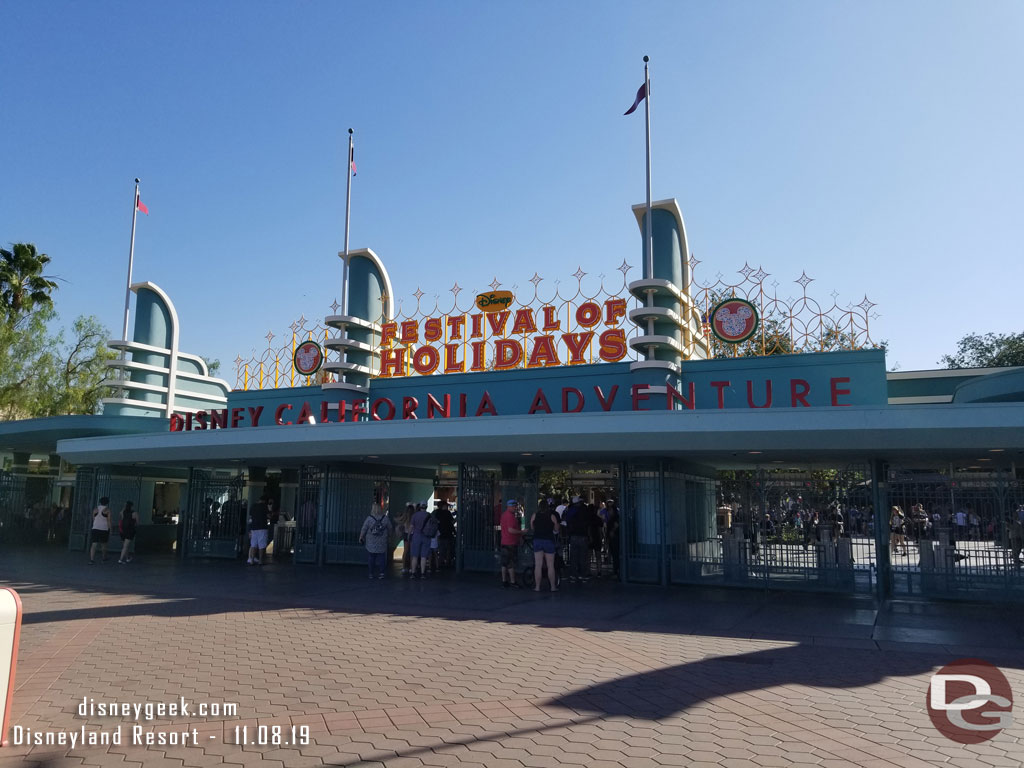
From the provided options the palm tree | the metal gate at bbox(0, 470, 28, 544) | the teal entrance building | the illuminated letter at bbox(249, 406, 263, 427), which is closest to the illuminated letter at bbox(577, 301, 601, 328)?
the teal entrance building

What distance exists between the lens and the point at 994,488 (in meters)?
13.5

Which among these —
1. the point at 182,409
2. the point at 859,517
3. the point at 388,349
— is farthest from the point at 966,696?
the point at 182,409

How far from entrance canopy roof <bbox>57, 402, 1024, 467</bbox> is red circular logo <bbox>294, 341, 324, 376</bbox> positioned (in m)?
5.02

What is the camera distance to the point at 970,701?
6973 millimetres

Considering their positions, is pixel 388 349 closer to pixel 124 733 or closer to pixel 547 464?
pixel 547 464

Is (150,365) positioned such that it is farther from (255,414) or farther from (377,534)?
(377,534)

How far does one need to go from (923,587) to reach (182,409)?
2304cm

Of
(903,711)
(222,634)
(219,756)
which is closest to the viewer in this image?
(219,756)

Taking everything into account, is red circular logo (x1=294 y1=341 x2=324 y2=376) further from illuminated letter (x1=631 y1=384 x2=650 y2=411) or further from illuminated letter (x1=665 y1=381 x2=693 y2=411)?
illuminated letter (x1=665 y1=381 x2=693 y2=411)

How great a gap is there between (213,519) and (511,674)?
15.8m

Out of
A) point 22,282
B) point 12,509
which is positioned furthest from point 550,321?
point 22,282

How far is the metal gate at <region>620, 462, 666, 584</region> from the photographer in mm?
16172

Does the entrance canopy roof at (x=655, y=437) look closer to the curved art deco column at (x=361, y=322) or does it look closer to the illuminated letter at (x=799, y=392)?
the illuminated letter at (x=799, y=392)

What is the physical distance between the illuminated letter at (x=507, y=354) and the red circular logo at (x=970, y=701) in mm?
12814
